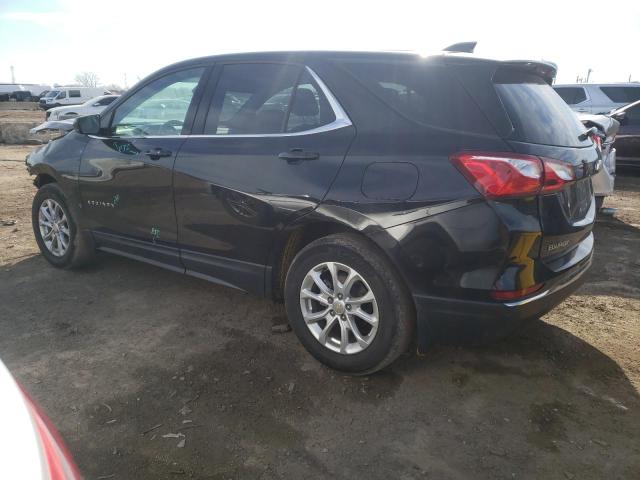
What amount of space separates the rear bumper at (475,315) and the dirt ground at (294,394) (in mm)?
196

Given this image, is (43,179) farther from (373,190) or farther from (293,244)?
(373,190)

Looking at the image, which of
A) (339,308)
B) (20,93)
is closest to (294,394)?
(339,308)

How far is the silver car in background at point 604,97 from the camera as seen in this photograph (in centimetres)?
1079

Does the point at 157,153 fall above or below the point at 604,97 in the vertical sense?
below

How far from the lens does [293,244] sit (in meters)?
3.03

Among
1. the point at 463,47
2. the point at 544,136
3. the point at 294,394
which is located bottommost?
the point at 294,394

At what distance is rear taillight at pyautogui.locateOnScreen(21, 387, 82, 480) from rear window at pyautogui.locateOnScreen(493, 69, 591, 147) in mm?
2097

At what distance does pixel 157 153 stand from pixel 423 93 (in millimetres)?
1872

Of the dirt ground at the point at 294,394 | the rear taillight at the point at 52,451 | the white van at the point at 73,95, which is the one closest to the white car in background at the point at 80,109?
the white van at the point at 73,95

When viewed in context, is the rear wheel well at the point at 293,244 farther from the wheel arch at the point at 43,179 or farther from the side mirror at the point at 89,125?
the wheel arch at the point at 43,179

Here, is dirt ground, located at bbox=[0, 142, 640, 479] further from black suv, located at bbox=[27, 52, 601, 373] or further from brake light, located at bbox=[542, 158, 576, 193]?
brake light, located at bbox=[542, 158, 576, 193]

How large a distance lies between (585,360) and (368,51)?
2.19 m

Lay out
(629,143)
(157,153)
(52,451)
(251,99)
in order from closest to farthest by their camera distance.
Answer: (52,451) < (251,99) < (157,153) < (629,143)

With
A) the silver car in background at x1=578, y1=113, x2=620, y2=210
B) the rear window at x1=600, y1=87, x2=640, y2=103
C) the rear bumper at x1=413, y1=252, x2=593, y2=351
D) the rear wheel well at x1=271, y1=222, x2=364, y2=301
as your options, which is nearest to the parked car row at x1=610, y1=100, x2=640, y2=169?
the rear window at x1=600, y1=87, x2=640, y2=103
